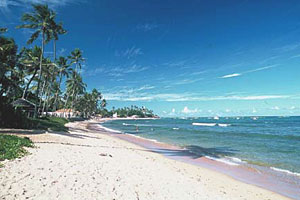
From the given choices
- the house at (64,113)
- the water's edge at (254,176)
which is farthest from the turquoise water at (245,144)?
the house at (64,113)

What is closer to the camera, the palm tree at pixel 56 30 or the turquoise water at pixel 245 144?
the turquoise water at pixel 245 144

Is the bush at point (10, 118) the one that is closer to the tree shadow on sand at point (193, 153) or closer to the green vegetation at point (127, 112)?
the tree shadow on sand at point (193, 153)

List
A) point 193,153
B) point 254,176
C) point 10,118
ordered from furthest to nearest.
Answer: point 10,118 < point 193,153 < point 254,176

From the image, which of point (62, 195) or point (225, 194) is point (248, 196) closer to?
point (225, 194)

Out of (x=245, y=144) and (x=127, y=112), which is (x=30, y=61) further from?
(x=127, y=112)

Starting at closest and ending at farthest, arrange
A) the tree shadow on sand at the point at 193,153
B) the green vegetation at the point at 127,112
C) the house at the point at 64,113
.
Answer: the tree shadow on sand at the point at 193,153 → the house at the point at 64,113 → the green vegetation at the point at 127,112

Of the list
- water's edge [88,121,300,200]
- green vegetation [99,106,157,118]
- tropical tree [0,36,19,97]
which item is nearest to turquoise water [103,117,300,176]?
water's edge [88,121,300,200]

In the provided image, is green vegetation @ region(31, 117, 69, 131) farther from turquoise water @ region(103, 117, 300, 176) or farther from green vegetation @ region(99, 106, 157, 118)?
green vegetation @ region(99, 106, 157, 118)

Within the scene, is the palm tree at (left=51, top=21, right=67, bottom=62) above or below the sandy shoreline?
above

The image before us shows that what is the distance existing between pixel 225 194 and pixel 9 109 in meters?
17.6

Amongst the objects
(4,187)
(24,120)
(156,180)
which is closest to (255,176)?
(156,180)

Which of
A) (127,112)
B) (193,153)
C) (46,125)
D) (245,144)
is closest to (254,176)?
(193,153)

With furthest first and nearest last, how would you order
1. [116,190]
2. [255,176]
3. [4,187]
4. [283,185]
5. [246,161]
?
[246,161]
[255,176]
[283,185]
[116,190]
[4,187]

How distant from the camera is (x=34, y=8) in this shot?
2331 centimetres
